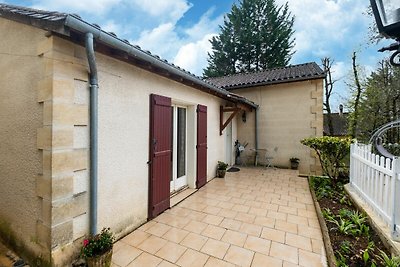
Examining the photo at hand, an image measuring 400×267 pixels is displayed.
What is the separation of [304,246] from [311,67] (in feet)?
33.0

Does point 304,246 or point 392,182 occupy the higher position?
point 392,182

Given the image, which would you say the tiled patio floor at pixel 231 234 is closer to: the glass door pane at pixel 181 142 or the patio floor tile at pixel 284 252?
the patio floor tile at pixel 284 252

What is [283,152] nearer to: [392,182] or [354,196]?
[354,196]

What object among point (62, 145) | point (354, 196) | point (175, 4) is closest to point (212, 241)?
point (62, 145)

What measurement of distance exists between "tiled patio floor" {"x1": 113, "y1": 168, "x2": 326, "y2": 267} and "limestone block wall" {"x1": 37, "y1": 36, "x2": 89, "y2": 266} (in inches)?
31.6

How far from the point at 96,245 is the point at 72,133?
4.88 feet

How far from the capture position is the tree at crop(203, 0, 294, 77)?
1917 cm

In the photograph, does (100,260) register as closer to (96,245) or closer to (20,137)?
(96,245)

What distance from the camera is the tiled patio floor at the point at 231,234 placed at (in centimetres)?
286

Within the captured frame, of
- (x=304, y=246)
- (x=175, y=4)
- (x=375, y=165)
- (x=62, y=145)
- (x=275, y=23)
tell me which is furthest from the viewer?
(x=275, y=23)

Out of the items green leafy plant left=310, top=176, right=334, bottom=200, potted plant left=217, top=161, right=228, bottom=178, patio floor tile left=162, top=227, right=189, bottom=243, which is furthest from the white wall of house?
green leafy plant left=310, top=176, right=334, bottom=200

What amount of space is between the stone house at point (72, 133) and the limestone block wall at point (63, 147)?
0.01 meters

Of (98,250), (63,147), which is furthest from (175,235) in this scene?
(63,147)

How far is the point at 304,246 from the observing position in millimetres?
3176
